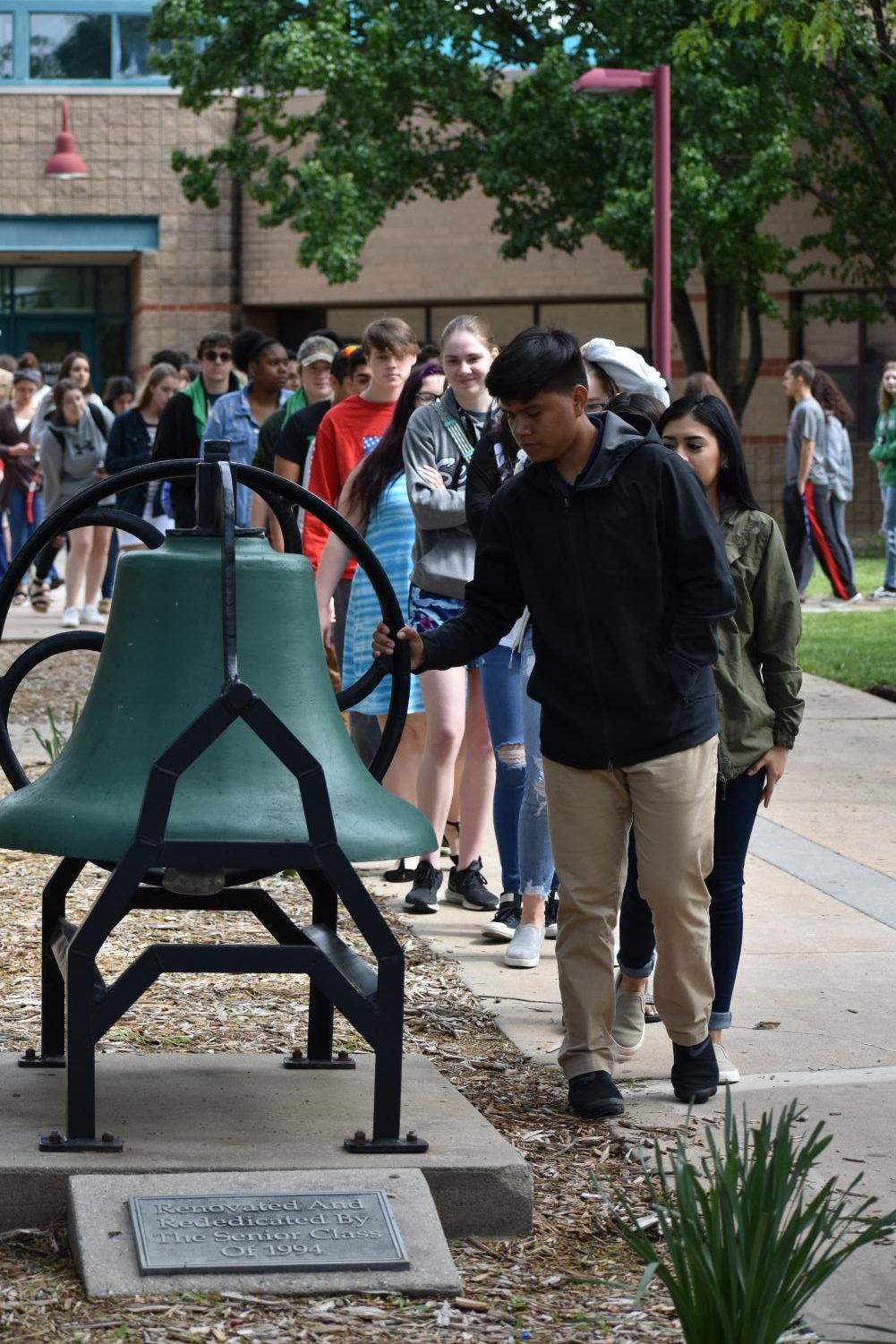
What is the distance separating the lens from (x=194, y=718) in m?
4.04

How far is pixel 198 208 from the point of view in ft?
99.1

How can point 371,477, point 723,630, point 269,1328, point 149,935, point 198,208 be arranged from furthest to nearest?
point 198,208 < point 371,477 < point 149,935 < point 723,630 < point 269,1328

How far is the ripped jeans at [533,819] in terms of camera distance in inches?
234

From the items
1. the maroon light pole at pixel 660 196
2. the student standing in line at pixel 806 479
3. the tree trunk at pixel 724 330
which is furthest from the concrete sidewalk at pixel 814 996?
the tree trunk at pixel 724 330

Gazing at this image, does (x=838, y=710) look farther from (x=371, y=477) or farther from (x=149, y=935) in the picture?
(x=149, y=935)

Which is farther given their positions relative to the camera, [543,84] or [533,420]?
[543,84]

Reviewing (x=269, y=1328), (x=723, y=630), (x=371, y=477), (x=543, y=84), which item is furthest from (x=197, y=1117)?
(x=543, y=84)

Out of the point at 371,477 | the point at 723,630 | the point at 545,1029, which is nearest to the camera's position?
the point at 723,630

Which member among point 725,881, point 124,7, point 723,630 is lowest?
point 725,881

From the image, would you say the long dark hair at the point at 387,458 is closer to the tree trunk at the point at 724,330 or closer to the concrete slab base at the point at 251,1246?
the concrete slab base at the point at 251,1246

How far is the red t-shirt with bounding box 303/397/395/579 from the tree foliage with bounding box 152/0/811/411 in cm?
1676

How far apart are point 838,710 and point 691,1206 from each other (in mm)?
9030

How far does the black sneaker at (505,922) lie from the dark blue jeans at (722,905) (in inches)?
48.1

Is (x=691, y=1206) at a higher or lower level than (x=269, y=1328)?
higher
